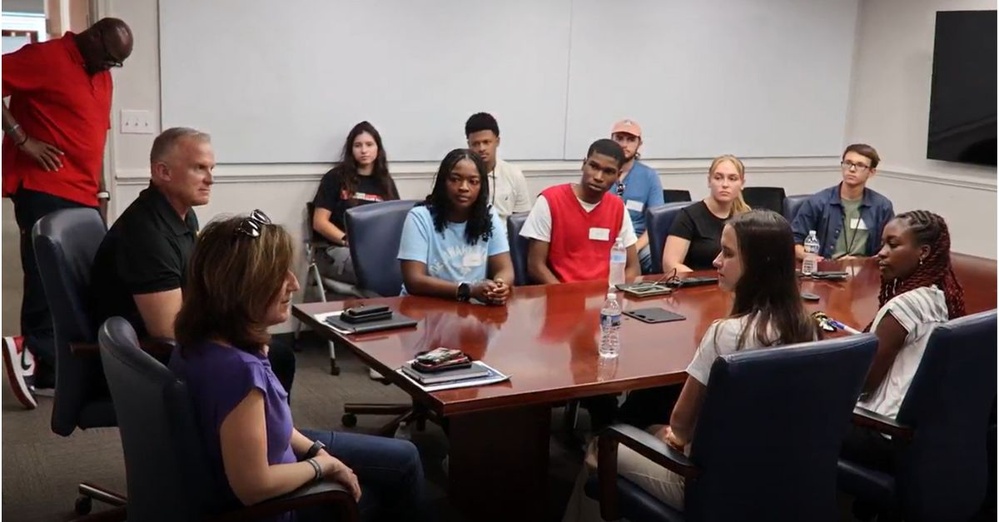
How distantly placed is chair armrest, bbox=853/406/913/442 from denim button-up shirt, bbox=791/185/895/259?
2416 mm

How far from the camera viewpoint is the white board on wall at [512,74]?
196 inches

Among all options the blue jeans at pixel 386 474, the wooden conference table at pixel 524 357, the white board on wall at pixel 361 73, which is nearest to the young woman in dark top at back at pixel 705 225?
the wooden conference table at pixel 524 357

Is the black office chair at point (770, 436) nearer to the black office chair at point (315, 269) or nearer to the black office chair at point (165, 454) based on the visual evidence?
the black office chair at point (165, 454)

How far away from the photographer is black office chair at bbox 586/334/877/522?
2.12 m

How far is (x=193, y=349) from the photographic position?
6.66 feet

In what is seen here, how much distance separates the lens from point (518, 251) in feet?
13.5

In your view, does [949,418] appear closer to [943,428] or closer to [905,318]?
[943,428]

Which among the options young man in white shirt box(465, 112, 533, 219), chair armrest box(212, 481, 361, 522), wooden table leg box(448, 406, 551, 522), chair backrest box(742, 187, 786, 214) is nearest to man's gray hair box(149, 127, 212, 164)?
wooden table leg box(448, 406, 551, 522)

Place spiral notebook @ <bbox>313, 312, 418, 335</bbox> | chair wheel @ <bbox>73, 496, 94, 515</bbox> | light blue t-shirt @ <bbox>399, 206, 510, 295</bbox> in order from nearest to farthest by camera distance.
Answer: spiral notebook @ <bbox>313, 312, 418, 335</bbox> → chair wheel @ <bbox>73, 496, 94, 515</bbox> → light blue t-shirt @ <bbox>399, 206, 510, 295</bbox>

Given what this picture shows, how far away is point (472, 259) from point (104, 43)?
179 cm

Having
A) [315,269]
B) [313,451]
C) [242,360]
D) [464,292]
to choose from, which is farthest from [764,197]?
[242,360]

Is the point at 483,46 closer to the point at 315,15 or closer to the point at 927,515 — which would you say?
the point at 315,15

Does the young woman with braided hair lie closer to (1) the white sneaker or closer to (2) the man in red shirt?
(2) the man in red shirt

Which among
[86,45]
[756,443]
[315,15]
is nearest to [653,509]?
[756,443]
